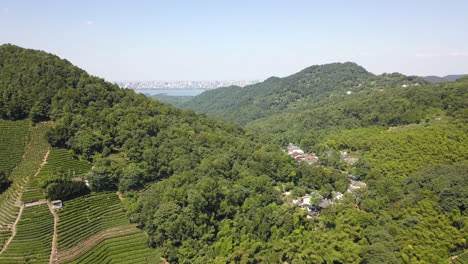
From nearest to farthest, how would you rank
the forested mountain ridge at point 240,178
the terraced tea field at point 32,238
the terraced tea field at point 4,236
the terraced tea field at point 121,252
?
1. the terraced tea field at point 32,238
2. the terraced tea field at point 4,236
3. the terraced tea field at point 121,252
4. the forested mountain ridge at point 240,178

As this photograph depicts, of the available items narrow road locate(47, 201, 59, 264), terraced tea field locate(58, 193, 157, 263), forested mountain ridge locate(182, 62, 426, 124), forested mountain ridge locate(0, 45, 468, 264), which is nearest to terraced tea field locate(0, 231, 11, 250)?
narrow road locate(47, 201, 59, 264)

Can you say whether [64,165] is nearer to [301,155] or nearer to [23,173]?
[23,173]

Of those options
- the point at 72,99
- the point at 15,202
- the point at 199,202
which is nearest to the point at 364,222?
→ the point at 199,202

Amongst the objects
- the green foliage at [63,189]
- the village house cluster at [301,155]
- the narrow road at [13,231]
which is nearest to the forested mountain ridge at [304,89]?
the village house cluster at [301,155]

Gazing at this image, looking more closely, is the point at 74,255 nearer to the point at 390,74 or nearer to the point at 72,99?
the point at 72,99

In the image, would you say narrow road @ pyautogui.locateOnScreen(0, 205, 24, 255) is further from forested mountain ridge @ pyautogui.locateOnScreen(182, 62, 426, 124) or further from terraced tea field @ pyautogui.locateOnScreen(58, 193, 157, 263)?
forested mountain ridge @ pyautogui.locateOnScreen(182, 62, 426, 124)

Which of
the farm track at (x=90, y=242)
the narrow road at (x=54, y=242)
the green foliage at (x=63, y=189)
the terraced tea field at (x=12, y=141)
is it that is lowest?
the farm track at (x=90, y=242)

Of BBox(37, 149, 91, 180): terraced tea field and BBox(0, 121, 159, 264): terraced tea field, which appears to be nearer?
BBox(0, 121, 159, 264): terraced tea field

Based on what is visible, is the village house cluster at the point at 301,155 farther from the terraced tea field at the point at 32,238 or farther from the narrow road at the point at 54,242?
the terraced tea field at the point at 32,238
